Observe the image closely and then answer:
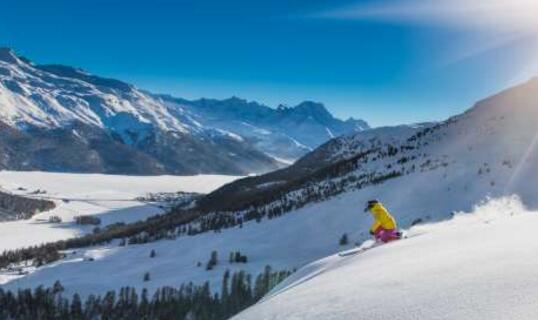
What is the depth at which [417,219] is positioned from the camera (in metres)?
→ 34.2

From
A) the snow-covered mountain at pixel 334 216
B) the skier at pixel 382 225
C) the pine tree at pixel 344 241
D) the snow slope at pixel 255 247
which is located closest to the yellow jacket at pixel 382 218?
the skier at pixel 382 225

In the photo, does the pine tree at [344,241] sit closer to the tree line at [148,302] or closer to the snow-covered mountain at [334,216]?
the snow-covered mountain at [334,216]

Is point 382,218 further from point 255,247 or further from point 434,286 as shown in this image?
point 255,247

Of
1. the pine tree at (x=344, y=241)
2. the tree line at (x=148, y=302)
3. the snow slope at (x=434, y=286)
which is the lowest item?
the tree line at (x=148, y=302)

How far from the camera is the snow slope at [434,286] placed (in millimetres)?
7699

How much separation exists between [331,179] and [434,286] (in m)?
54.4

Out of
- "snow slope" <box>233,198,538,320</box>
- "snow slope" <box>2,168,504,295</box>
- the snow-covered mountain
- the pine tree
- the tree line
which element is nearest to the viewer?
"snow slope" <box>233,198,538,320</box>

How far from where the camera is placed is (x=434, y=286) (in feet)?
29.5

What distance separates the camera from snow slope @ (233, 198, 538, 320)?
25.3 feet

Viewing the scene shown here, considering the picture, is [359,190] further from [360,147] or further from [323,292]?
[360,147]

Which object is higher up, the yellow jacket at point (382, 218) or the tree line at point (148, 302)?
the yellow jacket at point (382, 218)

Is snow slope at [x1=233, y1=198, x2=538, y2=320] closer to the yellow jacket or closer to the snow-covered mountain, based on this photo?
the yellow jacket

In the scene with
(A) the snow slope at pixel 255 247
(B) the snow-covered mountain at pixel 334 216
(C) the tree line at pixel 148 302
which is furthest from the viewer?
(B) the snow-covered mountain at pixel 334 216

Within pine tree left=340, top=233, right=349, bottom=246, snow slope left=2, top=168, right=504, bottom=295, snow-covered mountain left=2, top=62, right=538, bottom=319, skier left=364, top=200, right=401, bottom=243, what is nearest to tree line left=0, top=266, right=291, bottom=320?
snow-covered mountain left=2, top=62, right=538, bottom=319
